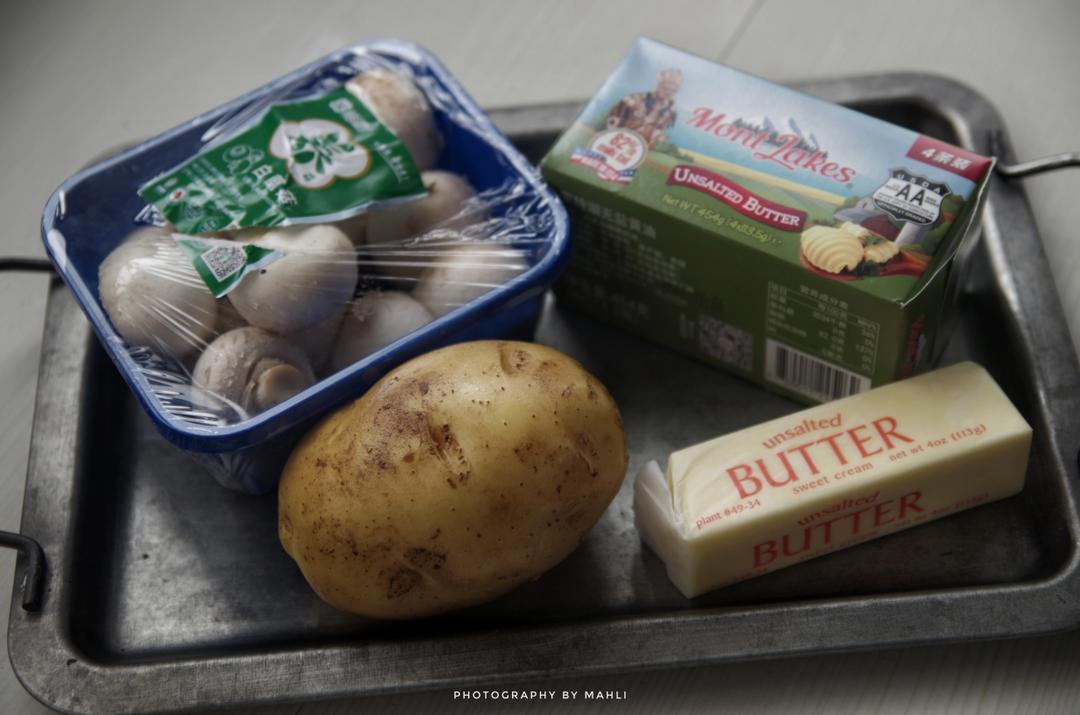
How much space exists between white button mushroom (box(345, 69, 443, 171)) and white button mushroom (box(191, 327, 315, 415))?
0.22 m

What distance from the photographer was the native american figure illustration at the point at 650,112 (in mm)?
964

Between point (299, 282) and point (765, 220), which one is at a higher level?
point (765, 220)

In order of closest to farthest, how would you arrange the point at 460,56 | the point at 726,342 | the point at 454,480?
the point at 454,480 → the point at 726,342 → the point at 460,56

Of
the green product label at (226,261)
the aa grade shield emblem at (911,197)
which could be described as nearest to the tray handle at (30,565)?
the green product label at (226,261)

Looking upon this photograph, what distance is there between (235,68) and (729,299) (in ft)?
2.23

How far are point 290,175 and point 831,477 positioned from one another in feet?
1.56

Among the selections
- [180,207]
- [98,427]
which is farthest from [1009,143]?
[98,427]

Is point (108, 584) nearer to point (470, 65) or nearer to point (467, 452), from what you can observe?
point (467, 452)

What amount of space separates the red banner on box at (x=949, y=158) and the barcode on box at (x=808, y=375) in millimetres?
168

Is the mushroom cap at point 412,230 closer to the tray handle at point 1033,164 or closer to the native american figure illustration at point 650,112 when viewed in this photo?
the native american figure illustration at point 650,112

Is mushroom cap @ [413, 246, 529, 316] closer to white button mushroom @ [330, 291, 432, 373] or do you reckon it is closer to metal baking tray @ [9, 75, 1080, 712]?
white button mushroom @ [330, 291, 432, 373]

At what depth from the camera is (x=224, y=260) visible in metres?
0.89

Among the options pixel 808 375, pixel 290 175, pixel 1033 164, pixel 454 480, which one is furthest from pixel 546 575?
pixel 1033 164

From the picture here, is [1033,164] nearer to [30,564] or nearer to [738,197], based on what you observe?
[738,197]
